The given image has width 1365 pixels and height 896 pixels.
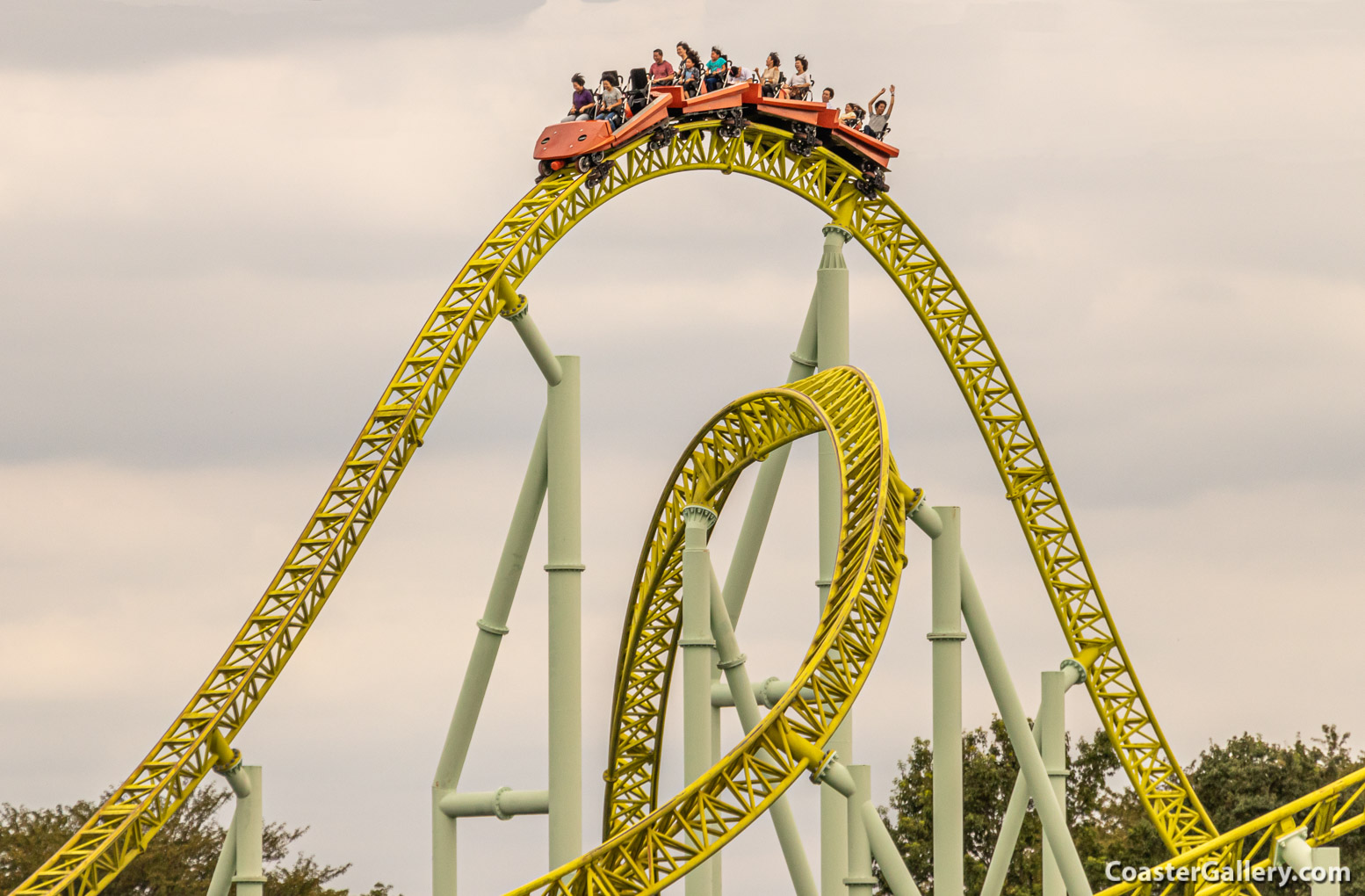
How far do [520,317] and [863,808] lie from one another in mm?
5234

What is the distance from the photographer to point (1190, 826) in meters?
24.2

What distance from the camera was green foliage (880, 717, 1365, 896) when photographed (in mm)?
36531

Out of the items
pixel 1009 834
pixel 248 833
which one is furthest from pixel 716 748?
pixel 248 833

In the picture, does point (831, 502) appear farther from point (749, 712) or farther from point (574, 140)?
point (574, 140)

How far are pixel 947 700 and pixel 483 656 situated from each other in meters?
4.10

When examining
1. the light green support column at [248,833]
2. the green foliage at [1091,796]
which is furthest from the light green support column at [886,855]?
the green foliage at [1091,796]

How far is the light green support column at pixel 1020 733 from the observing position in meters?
21.3

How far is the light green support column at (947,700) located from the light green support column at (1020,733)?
0.31 metres

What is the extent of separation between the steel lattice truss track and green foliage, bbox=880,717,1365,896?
15.6 meters

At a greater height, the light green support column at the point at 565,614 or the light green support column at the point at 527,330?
the light green support column at the point at 527,330

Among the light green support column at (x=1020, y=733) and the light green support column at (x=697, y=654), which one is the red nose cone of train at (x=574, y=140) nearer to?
the light green support column at (x=697, y=654)

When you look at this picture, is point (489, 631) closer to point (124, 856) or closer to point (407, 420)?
point (407, 420)

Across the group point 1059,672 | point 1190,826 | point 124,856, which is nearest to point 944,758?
point 1059,672

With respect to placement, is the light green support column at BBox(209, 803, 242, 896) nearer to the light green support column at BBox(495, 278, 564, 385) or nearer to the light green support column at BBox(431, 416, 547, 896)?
the light green support column at BBox(431, 416, 547, 896)
